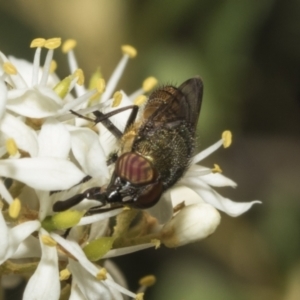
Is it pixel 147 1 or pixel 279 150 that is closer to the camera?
pixel 147 1

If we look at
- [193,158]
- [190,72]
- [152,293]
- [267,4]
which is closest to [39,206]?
[193,158]

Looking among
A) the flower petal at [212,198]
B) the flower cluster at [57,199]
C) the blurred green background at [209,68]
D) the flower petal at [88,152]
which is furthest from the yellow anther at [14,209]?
the blurred green background at [209,68]

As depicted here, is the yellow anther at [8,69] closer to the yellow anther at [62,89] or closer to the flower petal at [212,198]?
the yellow anther at [62,89]

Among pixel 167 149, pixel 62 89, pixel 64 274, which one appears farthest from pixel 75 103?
pixel 64 274

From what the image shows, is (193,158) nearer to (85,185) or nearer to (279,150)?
(85,185)

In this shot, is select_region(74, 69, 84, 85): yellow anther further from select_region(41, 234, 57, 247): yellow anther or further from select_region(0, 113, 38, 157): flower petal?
select_region(41, 234, 57, 247): yellow anther
